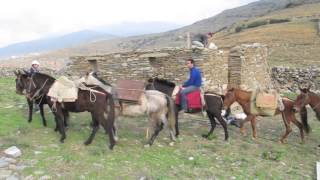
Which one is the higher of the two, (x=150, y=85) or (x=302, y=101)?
(x=150, y=85)

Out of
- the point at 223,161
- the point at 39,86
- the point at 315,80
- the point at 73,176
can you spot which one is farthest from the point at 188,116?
the point at 315,80

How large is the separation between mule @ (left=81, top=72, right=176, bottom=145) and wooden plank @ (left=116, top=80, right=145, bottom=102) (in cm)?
12

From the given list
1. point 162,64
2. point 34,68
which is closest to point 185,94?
point 162,64

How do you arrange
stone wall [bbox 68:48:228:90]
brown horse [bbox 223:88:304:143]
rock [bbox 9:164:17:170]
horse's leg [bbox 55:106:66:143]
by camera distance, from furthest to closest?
1. stone wall [bbox 68:48:228:90]
2. brown horse [bbox 223:88:304:143]
3. horse's leg [bbox 55:106:66:143]
4. rock [bbox 9:164:17:170]

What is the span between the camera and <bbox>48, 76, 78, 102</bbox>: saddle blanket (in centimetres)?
977

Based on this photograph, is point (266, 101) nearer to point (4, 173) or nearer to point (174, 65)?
point (174, 65)

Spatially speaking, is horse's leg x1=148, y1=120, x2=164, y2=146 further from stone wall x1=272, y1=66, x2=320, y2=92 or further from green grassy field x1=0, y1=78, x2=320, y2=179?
stone wall x1=272, y1=66, x2=320, y2=92

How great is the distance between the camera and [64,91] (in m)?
9.83

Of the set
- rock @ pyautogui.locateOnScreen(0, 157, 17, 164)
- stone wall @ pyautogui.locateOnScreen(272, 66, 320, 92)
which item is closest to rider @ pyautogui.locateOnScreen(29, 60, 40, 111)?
rock @ pyautogui.locateOnScreen(0, 157, 17, 164)

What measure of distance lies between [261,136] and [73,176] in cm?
609

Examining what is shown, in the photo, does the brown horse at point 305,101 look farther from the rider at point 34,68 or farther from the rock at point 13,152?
the rock at point 13,152

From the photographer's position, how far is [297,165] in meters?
9.75

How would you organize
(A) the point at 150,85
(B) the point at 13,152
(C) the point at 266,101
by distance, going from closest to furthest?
(B) the point at 13,152 < (C) the point at 266,101 < (A) the point at 150,85

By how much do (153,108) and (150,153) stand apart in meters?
1.22
